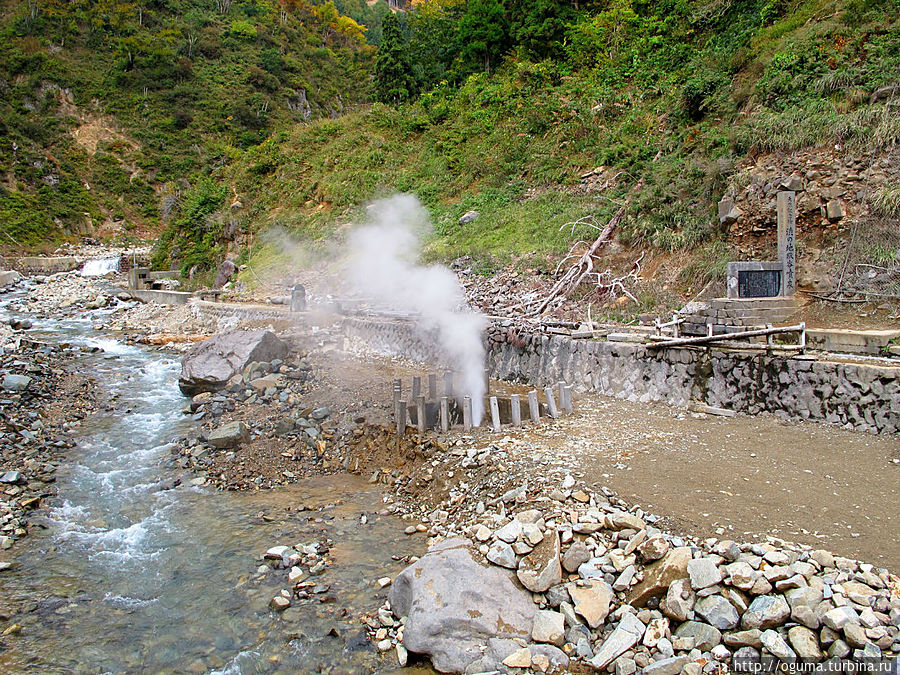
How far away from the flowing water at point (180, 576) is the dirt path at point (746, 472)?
2415 millimetres

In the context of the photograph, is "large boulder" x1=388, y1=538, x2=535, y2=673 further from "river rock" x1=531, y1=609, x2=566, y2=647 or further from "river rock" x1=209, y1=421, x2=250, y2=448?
"river rock" x1=209, y1=421, x2=250, y2=448

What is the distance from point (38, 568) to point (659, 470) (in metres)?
6.16

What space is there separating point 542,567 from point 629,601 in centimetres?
68

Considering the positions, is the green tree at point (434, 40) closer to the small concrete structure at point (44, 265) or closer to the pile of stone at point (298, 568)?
the small concrete structure at point (44, 265)

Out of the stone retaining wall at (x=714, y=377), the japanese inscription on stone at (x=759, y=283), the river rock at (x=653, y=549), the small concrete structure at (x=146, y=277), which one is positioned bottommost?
the river rock at (x=653, y=549)

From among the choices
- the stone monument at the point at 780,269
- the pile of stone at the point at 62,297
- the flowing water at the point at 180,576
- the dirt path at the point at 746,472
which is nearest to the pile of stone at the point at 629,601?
the dirt path at the point at 746,472

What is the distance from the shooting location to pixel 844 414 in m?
6.44

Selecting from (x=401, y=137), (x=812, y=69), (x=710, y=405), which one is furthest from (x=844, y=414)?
(x=401, y=137)

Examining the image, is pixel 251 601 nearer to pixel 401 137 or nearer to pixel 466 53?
pixel 401 137

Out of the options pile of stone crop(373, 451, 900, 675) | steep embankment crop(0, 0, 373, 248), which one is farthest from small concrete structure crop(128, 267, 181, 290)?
pile of stone crop(373, 451, 900, 675)

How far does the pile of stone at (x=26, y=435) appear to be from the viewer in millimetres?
6133

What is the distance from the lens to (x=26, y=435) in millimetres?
7977

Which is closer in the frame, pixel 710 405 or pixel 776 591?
pixel 776 591

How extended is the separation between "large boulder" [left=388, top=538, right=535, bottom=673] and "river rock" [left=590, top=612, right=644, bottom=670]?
0.51 metres
